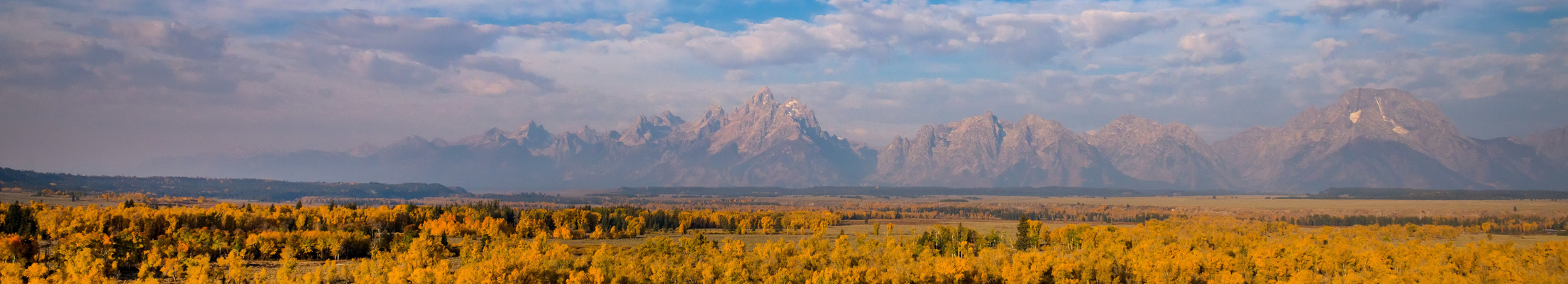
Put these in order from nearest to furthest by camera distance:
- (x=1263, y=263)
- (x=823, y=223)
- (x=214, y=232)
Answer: (x=1263, y=263) → (x=214, y=232) → (x=823, y=223)

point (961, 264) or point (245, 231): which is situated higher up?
point (245, 231)

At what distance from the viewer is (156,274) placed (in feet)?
282

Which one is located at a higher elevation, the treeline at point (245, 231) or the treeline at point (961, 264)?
the treeline at point (245, 231)

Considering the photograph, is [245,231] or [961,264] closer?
[961,264]

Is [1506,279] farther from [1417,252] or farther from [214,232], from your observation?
[214,232]

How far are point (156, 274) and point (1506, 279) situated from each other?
11928cm

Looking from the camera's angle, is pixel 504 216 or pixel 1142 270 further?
pixel 504 216

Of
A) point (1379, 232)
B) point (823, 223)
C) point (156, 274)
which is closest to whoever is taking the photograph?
point (156, 274)

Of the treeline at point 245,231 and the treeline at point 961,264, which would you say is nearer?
the treeline at point 961,264

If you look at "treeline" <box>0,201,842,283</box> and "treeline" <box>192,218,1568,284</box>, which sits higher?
"treeline" <box>0,201,842,283</box>

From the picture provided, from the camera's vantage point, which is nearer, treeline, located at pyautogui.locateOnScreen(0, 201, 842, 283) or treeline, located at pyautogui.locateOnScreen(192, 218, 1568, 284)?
treeline, located at pyautogui.locateOnScreen(192, 218, 1568, 284)

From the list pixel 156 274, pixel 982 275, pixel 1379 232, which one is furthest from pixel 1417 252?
pixel 156 274

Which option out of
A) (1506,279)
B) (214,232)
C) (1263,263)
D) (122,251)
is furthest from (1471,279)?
(214,232)

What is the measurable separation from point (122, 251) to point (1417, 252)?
134 m
